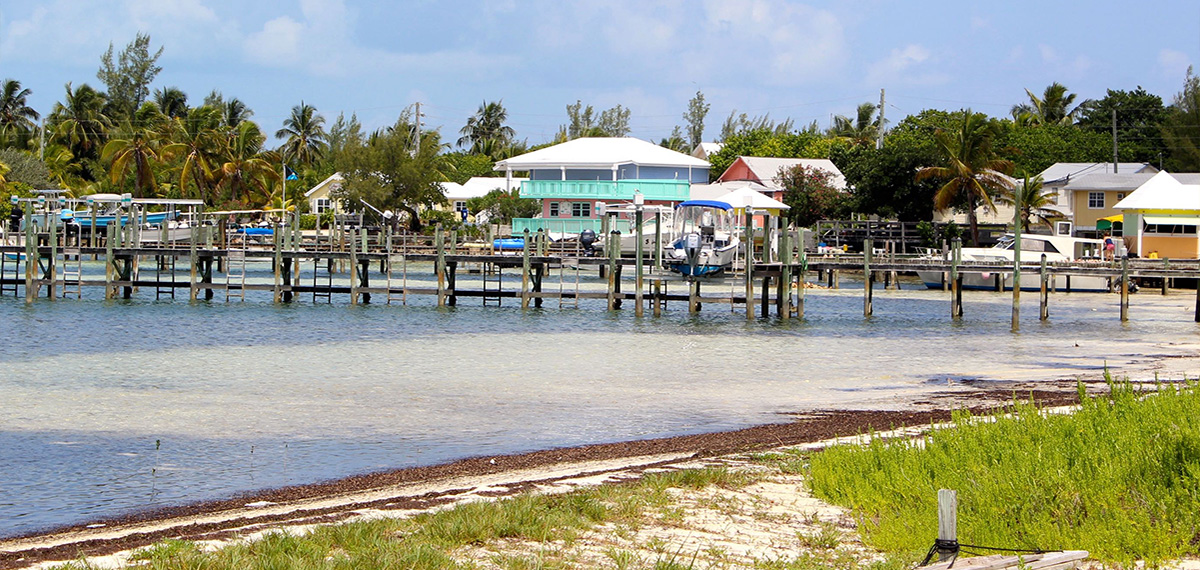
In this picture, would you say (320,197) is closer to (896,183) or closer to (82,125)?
(82,125)

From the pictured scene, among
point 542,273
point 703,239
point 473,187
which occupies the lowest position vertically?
point 542,273

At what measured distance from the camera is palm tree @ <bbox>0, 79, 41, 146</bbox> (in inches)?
3516

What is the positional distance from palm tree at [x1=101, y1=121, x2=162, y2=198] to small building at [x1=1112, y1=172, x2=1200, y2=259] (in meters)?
54.7

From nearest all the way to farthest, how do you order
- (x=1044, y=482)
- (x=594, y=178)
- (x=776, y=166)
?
(x=1044, y=482)
(x=594, y=178)
(x=776, y=166)

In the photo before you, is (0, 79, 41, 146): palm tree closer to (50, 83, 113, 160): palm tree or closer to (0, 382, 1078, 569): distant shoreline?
(50, 83, 113, 160): palm tree

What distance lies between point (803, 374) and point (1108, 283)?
31868 mm

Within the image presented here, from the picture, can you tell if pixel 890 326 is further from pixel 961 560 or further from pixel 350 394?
pixel 961 560

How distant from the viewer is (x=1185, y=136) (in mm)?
86188

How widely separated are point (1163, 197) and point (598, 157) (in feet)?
103

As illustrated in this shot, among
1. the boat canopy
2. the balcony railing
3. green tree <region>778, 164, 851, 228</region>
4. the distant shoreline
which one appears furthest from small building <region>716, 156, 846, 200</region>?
the distant shoreline

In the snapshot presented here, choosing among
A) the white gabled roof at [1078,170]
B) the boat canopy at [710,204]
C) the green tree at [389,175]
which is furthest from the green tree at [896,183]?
the boat canopy at [710,204]

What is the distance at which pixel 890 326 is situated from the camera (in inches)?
1558

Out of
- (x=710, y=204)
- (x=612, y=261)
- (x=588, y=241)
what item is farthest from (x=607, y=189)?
(x=612, y=261)

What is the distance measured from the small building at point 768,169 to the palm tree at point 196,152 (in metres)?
32.9
